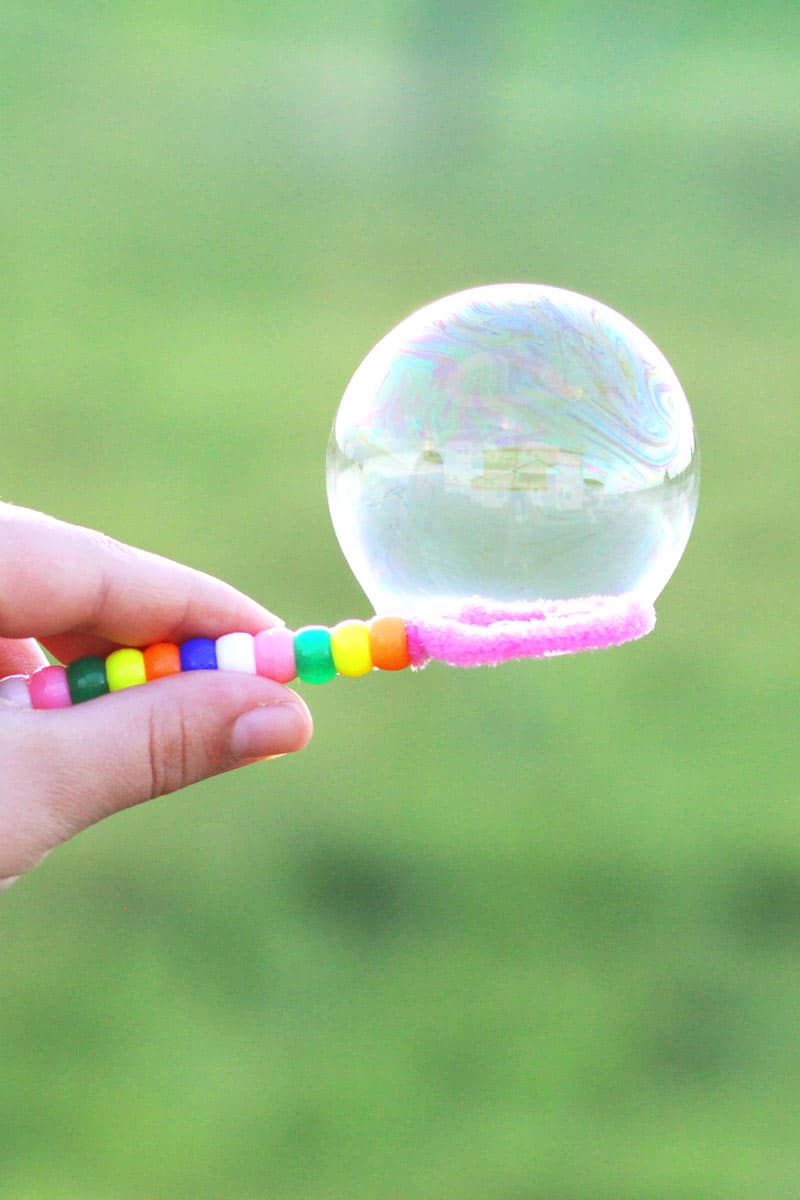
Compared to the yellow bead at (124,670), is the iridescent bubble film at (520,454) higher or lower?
higher

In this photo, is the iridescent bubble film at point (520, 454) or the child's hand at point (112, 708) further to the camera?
the iridescent bubble film at point (520, 454)

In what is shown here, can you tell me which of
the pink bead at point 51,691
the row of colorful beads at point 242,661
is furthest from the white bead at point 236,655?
the pink bead at point 51,691

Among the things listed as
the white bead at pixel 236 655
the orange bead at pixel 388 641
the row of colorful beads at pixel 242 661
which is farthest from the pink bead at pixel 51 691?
the orange bead at pixel 388 641

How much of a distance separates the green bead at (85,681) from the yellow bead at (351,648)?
0.61 feet

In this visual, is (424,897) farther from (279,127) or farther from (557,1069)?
(279,127)

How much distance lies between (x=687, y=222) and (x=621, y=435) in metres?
3.35

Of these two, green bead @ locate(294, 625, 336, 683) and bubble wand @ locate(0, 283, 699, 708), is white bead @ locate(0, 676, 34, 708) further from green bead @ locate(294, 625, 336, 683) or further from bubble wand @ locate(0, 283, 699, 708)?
green bead @ locate(294, 625, 336, 683)

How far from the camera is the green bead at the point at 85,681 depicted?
120cm

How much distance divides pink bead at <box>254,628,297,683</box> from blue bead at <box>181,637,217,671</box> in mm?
36

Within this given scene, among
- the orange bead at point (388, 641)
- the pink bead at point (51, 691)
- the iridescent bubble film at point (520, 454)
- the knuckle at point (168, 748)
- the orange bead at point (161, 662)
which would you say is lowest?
the knuckle at point (168, 748)

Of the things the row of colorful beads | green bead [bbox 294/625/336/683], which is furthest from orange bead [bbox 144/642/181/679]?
green bead [bbox 294/625/336/683]

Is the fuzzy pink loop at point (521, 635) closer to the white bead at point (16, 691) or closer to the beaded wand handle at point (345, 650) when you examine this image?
the beaded wand handle at point (345, 650)

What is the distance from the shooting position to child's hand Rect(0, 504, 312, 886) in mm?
1120

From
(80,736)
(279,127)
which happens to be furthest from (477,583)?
(279,127)
